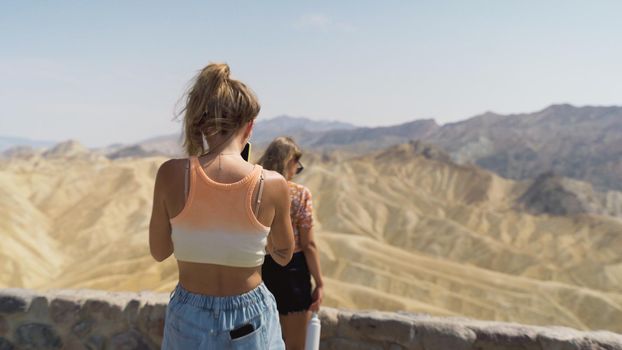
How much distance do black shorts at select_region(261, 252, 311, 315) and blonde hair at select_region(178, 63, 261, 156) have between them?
1333 mm

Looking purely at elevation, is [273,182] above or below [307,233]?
above

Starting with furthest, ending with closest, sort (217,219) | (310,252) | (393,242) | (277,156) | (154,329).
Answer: (393,242) → (154,329) → (310,252) → (277,156) → (217,219)

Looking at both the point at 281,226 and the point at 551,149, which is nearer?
the point at 281,226

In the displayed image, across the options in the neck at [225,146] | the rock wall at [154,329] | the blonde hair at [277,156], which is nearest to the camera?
the neck at [225,146]

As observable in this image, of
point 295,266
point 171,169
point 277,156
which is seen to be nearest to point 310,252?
point 295,266

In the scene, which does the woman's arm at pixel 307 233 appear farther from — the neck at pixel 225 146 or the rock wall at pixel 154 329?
the neck at pixel 225 146

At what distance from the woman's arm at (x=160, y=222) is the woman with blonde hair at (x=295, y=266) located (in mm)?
1038

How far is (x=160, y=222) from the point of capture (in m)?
2.00

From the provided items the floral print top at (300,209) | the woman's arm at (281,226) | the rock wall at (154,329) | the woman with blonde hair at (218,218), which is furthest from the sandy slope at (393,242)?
the woman with blonde hair at (218,218)

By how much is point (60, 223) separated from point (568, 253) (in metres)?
50.2

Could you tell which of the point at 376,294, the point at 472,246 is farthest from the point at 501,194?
the point at 376,294

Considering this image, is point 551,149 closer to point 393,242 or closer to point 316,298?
point 393,242

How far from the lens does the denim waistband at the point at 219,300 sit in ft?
6.36

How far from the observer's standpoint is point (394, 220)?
64.3 meters
